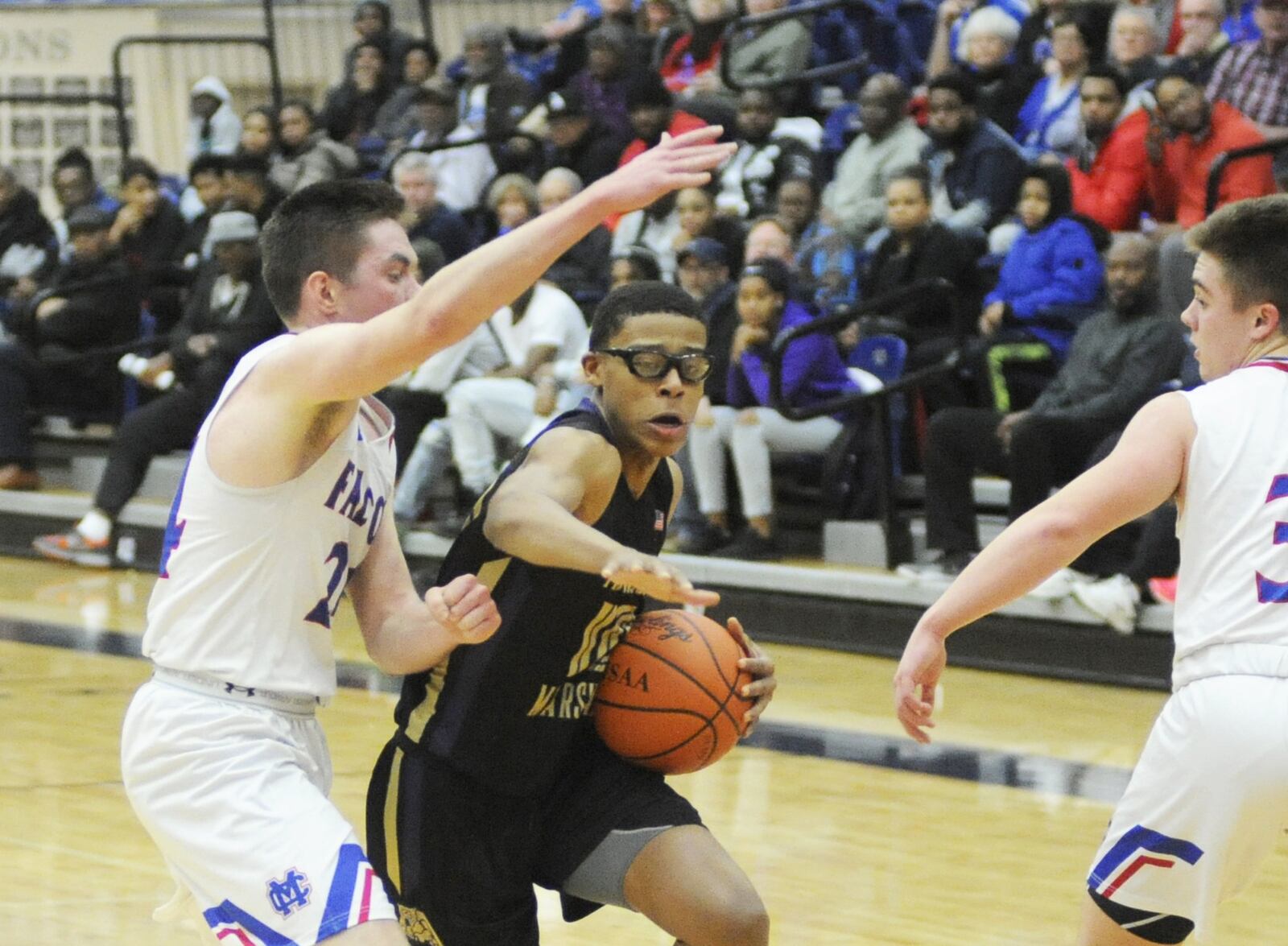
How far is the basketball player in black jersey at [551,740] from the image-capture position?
3564 mm

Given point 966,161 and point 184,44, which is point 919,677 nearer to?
point 966,161

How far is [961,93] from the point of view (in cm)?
959

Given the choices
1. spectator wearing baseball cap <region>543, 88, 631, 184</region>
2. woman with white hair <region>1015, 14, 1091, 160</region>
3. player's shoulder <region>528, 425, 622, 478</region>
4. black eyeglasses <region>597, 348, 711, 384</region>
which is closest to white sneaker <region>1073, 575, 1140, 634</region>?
woman with white hair <region>1015, 14, 1091, 160</region>

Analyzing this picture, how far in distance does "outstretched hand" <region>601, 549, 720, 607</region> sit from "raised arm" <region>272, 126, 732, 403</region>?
43cm

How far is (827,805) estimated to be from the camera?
613cm

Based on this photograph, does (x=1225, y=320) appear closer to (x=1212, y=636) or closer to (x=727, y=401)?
(x=1212, y=636)

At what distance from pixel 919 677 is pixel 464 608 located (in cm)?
73

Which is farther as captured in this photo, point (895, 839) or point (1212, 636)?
point (895, 839)

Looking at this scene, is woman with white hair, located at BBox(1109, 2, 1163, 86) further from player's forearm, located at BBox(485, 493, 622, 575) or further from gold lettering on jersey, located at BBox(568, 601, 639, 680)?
player's forearm, located at BBox(485, 493, 622, 575)

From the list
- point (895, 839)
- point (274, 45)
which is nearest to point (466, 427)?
point (895, 839)

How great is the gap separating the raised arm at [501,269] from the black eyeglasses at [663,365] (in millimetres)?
722

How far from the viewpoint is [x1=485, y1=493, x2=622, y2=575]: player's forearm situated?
10.3 feet

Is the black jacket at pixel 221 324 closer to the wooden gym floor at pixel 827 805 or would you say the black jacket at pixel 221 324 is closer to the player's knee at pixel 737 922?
the wooden gym floor at pixel 827 805

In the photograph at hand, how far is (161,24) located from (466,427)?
9.50 meters
